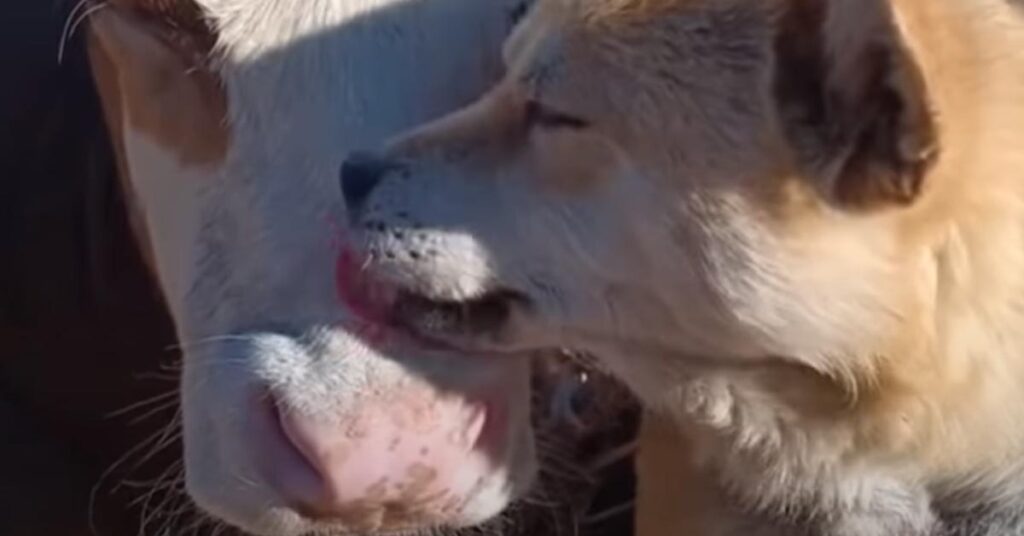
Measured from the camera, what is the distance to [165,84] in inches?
109

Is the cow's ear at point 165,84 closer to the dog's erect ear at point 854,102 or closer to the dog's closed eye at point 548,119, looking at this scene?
the dog's closed eye at point 548,119

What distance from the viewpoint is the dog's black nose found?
93.2 inches

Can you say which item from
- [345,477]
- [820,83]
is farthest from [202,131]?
[820,83]

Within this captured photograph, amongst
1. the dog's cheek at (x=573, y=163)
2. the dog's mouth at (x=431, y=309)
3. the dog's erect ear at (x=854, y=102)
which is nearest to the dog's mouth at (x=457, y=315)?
the dog's mouth at (x=431, y=309)

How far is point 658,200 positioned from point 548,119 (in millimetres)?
137

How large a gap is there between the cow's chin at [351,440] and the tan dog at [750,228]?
3.0 inches

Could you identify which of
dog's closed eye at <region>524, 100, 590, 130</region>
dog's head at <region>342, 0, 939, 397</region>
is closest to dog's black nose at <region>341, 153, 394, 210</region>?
dog's head at <region>342, 0, 939, 397</region>

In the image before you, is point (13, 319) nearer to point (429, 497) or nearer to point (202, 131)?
point (202, 131)

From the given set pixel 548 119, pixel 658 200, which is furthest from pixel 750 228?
pixel 548 119

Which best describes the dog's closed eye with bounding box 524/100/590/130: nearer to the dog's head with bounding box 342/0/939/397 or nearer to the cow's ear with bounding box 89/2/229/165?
the dog's head with bounding box 342/0/939/397

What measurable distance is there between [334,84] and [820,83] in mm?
618

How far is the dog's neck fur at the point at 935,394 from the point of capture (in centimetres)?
228

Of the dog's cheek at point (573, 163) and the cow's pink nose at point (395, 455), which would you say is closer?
the dog's cheek at point (573, 163)

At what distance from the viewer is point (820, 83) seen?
216 cm
